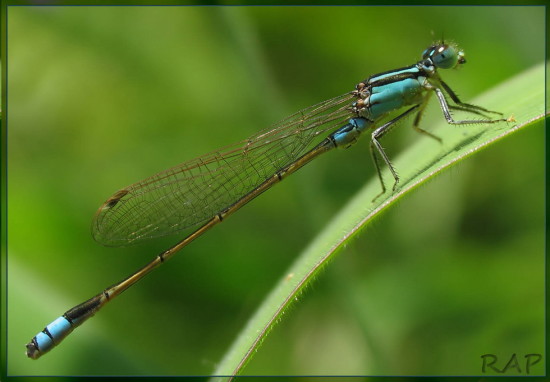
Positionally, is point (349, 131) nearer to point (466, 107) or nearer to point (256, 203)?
point (466, 107)

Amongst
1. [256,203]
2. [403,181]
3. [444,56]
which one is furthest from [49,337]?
[444,56]

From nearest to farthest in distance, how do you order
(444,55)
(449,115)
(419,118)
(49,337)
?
(49,337) → (449,115) → (444,55) → (419,118)

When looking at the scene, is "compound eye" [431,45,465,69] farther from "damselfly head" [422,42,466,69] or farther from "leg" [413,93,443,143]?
"leg" [413,93,443,143]

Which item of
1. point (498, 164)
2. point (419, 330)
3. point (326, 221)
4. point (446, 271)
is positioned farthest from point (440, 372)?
point (498, 164)

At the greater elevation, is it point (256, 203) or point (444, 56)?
point (444, 56)

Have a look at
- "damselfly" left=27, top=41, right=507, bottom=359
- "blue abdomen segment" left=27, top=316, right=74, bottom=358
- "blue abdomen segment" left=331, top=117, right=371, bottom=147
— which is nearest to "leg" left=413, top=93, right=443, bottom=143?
"damselfly" left=27, top=41, right=507, bottom=359

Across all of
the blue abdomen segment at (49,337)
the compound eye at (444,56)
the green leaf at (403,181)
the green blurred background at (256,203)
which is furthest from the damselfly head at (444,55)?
the blue abdomen segment at (49,337)

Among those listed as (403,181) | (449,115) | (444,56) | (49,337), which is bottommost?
(49,337)

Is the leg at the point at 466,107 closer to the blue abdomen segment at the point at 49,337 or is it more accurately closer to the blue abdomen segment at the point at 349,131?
the blue abdomen segment at the point at 349,131
